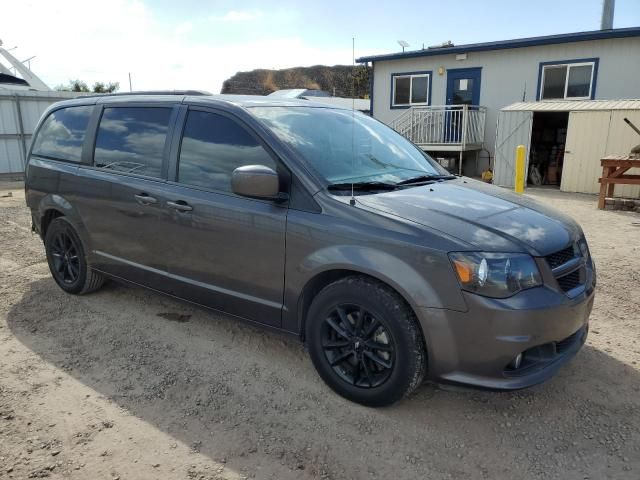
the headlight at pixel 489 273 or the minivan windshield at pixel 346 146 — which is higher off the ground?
the minivan windshield at pixel 346 146

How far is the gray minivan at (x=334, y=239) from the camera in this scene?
8.61 feet

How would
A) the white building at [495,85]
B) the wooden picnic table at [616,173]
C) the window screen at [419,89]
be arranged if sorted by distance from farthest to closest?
1. the window screen at [419,89]
2. the white building at [495,85]
3. the wooden picnic table at [616,173]

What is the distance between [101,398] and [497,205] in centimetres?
278

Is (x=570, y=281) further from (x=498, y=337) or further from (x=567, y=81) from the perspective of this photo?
(x=567, y=81)

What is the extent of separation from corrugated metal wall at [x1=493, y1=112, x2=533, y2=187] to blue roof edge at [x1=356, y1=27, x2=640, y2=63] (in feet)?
9.66

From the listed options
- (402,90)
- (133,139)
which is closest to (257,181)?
(133,139)

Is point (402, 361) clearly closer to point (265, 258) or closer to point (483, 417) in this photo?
point (483, 417)

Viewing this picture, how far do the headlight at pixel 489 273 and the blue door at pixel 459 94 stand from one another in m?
13.9

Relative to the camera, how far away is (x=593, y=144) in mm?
12164

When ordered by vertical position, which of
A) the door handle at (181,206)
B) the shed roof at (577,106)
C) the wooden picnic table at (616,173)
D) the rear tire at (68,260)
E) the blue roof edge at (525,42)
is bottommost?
the rear tire at (68,260)

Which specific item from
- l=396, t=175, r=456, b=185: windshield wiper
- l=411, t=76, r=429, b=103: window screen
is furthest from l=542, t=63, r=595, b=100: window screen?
l=396, t=175, r=456, b=185: windshield wiper

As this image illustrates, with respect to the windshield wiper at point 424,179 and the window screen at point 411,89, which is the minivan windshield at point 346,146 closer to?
the windshield wiper at point 424,179

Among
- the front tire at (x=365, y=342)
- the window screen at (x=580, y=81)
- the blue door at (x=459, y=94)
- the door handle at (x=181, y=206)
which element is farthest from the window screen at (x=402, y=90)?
the front tire at (x=365, y=342)

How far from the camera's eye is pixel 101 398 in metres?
3.13
